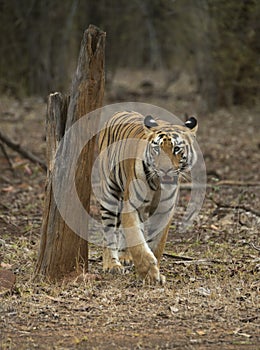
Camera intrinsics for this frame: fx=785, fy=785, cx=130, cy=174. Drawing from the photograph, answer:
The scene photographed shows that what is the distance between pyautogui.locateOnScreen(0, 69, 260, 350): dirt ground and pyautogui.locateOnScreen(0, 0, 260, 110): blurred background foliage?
710 cm

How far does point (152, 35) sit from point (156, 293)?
16715 millimetres

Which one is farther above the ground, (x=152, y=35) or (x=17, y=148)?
(x=152, y=35)

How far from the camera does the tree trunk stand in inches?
241

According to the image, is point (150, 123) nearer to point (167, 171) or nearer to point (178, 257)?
point (167, 171)

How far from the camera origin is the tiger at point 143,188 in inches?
248

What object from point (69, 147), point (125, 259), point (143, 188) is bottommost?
point (125, 259)

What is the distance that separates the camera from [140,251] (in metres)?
6.30

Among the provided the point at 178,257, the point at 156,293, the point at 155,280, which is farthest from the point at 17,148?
the point at 156,293

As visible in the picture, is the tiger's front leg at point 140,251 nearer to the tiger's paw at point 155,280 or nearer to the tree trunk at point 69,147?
the tiger's paw at point 155,280

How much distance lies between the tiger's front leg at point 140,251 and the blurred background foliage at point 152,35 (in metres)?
9.44

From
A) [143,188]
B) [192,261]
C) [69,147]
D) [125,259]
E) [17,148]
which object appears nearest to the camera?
[69,147]

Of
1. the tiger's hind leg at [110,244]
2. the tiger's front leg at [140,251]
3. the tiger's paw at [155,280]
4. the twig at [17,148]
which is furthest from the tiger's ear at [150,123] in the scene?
the twig at [17,148]

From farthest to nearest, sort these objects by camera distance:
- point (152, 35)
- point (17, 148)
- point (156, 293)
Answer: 1. point (152, 35)
2. point (17, 148)
3. point (156, 293)

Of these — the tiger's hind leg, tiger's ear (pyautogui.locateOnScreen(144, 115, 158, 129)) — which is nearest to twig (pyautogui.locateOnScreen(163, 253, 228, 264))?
the tiger's hind leg
